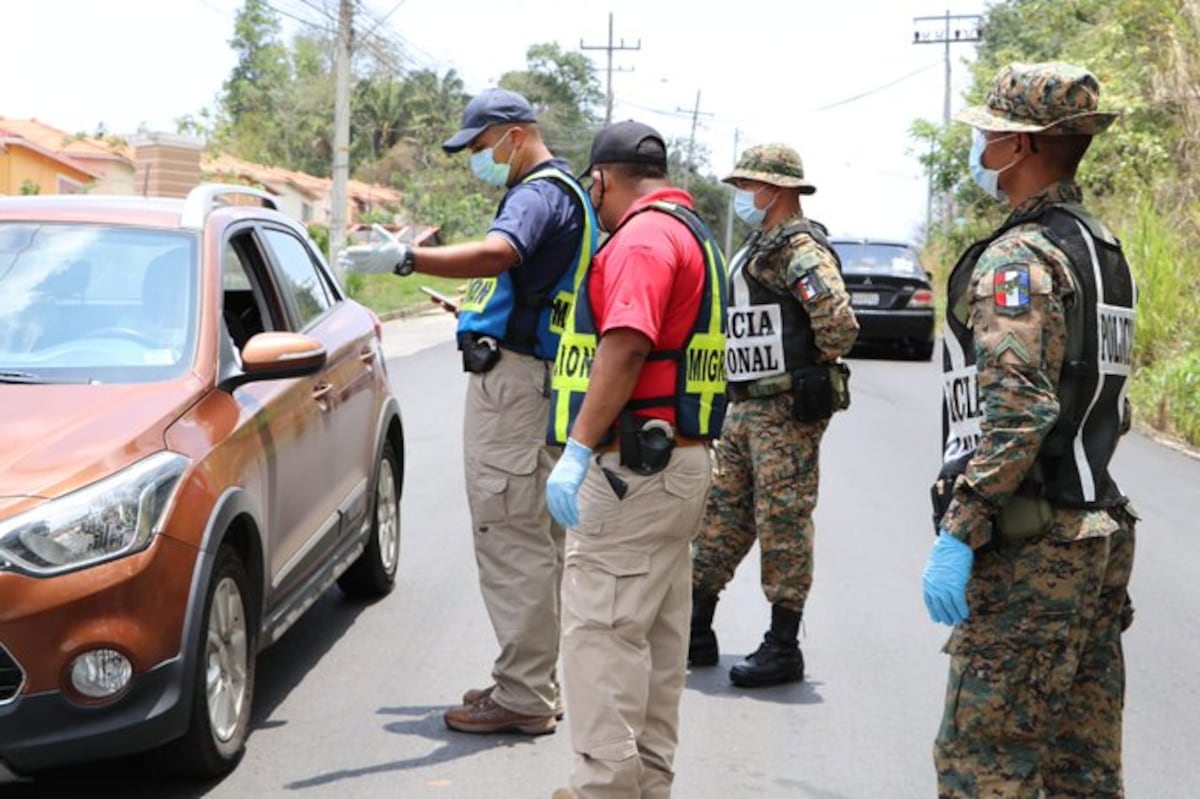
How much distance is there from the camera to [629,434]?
4211 millimetres

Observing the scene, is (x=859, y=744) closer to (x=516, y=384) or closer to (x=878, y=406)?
(x=516, y=384)

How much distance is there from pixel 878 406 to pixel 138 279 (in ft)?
36.3

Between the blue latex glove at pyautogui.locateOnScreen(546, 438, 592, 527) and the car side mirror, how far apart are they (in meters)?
1.32

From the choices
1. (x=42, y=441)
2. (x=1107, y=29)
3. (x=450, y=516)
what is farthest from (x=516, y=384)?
(x=1107, y=29)

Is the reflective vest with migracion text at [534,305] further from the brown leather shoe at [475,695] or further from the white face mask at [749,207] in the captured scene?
the brown leather shoe at [475,695]

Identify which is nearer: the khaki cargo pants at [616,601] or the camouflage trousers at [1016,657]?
the camouflage trousers at [1016,657]

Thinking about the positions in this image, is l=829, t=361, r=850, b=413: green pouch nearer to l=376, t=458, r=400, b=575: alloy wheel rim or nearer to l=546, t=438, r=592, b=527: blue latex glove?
l=546, t=438, r=592, b=527: blue latex glove

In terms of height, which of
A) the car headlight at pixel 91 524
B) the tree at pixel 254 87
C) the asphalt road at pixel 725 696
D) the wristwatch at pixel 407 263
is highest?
the tree at pixel 254 87

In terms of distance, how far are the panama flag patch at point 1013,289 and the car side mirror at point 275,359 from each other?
2.40 metres

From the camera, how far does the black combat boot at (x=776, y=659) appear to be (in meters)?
6.12

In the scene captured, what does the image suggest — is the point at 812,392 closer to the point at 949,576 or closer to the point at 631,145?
the point at 631,145

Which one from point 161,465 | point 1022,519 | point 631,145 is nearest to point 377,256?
point 161,465

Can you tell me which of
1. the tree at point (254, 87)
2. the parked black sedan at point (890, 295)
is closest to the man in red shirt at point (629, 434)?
the parked black sedan at point (890, 295)

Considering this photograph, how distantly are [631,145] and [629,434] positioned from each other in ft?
2.58
